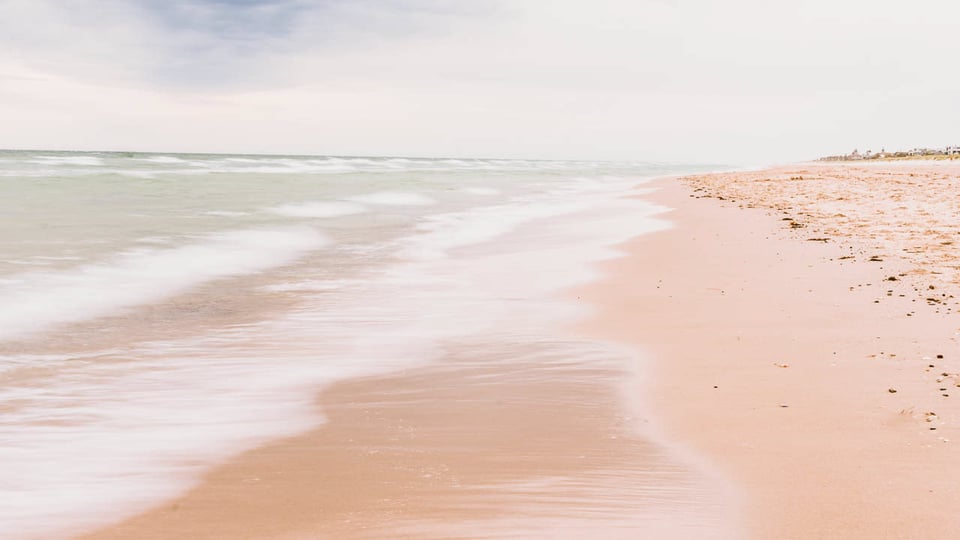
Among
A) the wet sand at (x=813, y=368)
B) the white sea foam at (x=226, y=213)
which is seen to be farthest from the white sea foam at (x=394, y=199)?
the wet sand at (x=813, y=368)

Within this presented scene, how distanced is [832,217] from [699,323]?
10.2 metres

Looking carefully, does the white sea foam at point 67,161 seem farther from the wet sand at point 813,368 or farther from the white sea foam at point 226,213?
the wet sand at point 813,368

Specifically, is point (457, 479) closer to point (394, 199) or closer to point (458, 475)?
point (458, 475)

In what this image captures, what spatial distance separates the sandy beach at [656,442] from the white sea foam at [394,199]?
21508mm

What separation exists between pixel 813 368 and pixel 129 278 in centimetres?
878

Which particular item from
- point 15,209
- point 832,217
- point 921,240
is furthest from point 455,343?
point 15,209

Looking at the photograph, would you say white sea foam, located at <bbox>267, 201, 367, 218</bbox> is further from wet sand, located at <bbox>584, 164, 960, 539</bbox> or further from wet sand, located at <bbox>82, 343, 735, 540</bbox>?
wet sand, located at <bbox>82, 343, 735, 540</bbox>

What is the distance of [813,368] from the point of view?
546cm

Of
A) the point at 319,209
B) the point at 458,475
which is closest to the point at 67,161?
the point at 319,209

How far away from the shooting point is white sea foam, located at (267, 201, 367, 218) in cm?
2287

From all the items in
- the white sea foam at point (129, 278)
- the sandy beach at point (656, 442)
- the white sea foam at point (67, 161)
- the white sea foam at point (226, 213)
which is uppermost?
the white sea foam at point (67, 161)

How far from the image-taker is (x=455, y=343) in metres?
6.68

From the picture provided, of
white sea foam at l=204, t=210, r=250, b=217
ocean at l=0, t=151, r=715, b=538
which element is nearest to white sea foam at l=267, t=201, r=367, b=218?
white sea foam at l=204, t=210, r=250, b=217

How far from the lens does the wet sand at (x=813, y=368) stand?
340cm
